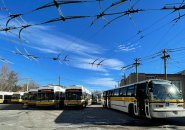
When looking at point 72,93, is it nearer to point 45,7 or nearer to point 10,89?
point 45,7

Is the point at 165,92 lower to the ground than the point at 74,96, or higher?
higher

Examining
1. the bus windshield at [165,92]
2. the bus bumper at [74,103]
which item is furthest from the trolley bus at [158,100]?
the bus bumper at [74,103]

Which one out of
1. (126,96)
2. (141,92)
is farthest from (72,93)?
(141,92)

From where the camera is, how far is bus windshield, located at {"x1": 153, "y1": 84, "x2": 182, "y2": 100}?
18.2 m

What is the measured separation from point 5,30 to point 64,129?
18.6ft

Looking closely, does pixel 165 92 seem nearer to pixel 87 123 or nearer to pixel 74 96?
pixel 87 123

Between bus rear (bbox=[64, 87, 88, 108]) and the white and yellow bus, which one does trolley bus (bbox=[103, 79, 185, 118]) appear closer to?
bus rear (bbox=[64, 87, 88, 108])

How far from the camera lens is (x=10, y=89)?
369 feet

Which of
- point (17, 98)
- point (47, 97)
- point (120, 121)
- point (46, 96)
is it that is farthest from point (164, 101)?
point (17, 98)

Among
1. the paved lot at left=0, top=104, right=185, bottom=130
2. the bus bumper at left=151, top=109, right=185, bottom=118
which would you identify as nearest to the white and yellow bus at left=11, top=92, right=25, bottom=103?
the paved lot at left=0, top=104, right=185, bottom=130

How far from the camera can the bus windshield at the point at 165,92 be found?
18.2 meters

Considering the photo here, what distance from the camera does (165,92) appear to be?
18.4 metres

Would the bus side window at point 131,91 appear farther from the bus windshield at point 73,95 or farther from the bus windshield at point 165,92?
the bus windshield at point 73,95

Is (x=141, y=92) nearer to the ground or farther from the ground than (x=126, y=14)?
nearer to the ground
